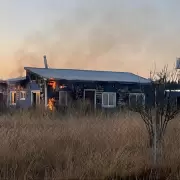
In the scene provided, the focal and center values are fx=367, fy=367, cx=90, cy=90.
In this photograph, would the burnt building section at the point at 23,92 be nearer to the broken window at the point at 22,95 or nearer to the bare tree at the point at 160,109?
the broken window at the point at 22,95

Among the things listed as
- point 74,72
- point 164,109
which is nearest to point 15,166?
point 164,109

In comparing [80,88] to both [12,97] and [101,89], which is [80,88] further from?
[12,97]

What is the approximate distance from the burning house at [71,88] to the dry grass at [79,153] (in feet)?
50.6

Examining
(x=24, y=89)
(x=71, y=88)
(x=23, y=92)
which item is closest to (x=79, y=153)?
(x=71, y=88)

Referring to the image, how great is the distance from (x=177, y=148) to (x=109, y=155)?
1853mm

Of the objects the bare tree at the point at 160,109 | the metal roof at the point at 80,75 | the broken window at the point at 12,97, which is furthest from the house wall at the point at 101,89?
the bare tree at the point at 160,109

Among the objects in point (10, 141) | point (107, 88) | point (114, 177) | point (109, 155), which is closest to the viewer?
point (114, 177)

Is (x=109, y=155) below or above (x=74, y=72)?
below

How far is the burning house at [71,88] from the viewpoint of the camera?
26.1 metres

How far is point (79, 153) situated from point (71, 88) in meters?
18.8

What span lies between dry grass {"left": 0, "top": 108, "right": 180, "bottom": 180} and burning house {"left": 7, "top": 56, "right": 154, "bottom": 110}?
15.4 m

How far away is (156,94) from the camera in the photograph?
26.1 ft

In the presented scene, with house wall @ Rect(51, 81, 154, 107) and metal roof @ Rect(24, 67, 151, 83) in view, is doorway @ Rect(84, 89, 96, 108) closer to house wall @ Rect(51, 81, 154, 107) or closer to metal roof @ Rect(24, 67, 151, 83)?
house wall @ Rect(51, 81, 154, 107)

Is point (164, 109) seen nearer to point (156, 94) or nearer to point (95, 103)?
point (156, 94)
